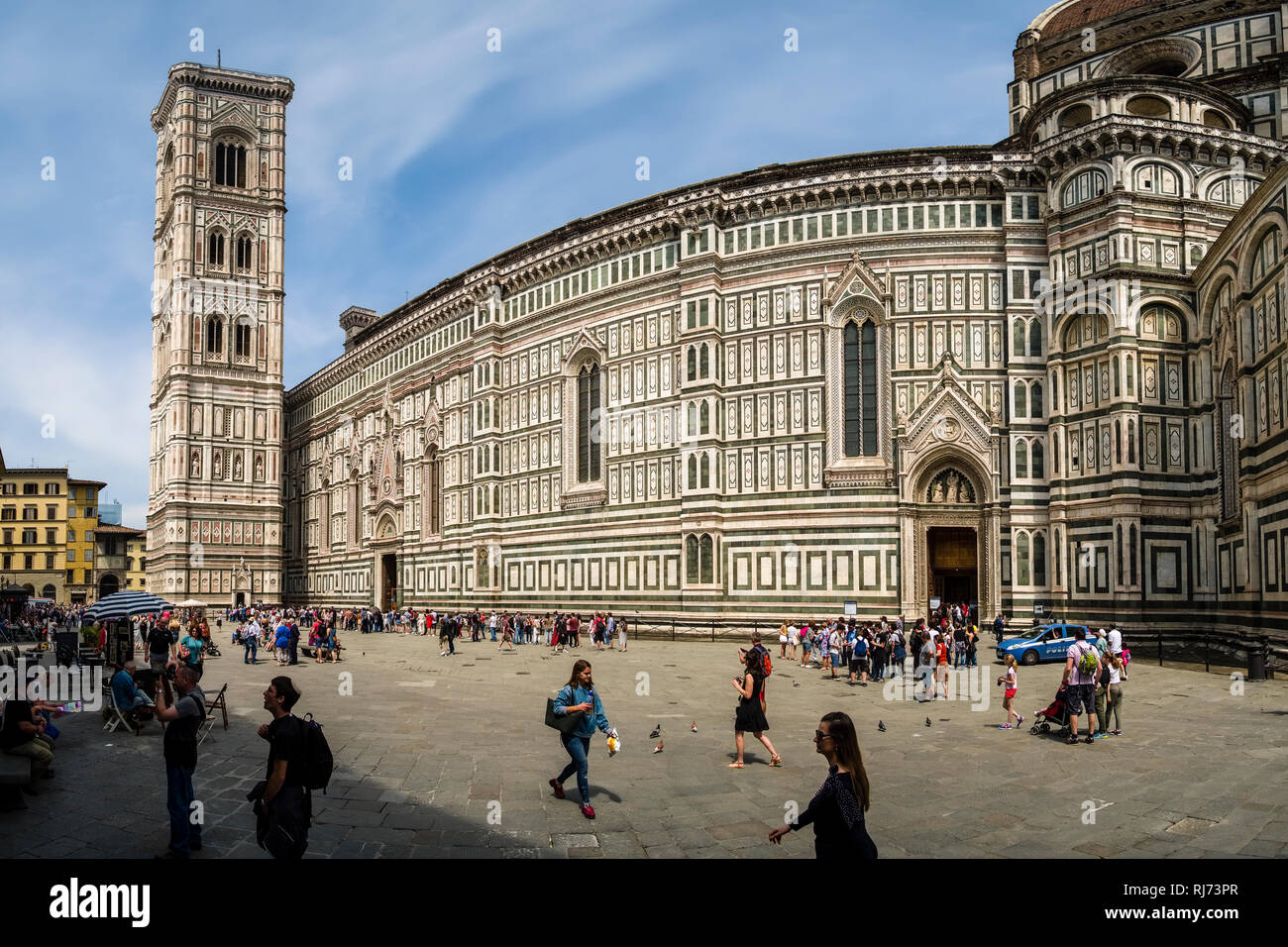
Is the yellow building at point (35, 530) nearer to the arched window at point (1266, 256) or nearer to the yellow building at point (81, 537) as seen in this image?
the yellow building at point (81, 537)

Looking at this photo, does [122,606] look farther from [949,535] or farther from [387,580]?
[387,580]

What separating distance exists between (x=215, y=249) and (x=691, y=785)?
7872 centimetres

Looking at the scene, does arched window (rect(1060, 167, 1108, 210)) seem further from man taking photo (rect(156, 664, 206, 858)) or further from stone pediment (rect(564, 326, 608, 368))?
man taking photo (rect(156, 664, 206, 858))

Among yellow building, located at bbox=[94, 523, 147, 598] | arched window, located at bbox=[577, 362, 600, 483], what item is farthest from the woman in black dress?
yellow building, located at bbox=[94, 523, 147, 598]

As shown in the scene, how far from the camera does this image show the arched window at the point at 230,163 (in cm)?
7869

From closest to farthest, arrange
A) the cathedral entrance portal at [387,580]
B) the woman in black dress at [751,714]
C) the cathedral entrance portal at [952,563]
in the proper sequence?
1. the woman in black dress at [751,714]
2. the cathedral entrance portal at [952,563]
3. the cathedral entrance portal at [387,580]

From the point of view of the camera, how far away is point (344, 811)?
33.8 feet

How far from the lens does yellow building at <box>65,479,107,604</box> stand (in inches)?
3957

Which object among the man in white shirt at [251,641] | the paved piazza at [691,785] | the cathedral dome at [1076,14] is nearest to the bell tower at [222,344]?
the man in white shirt at [251,641]

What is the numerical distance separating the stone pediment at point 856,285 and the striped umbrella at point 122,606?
27.2m

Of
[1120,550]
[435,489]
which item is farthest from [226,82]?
[1120,550]

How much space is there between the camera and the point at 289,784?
6.96m
